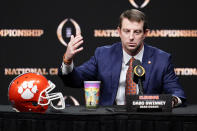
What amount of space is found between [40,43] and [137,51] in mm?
1548

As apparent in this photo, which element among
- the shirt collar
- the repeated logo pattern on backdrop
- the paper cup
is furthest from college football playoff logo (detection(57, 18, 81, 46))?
the paper cup

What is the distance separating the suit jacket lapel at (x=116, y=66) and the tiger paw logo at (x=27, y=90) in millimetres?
802

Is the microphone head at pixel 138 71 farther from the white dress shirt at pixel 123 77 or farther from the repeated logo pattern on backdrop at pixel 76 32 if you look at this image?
the repeated logo pattern on backdrop at pixel 76 32

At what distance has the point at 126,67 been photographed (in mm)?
2777

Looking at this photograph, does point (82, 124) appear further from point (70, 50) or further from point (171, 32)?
point (171, 32)

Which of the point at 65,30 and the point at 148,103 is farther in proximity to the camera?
the point at 65,30

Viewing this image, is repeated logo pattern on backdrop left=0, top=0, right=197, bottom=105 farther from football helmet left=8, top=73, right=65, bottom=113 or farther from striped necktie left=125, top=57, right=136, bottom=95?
football helmet left=8, top=73, right=65, bottom=113

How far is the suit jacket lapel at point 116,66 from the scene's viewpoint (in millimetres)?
2699

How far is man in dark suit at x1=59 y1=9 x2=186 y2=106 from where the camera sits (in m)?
2.66

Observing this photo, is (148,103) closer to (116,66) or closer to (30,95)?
(30,95)

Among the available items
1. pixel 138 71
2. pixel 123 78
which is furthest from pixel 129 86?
pixel 138 71

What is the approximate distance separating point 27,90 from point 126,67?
0.99 metres

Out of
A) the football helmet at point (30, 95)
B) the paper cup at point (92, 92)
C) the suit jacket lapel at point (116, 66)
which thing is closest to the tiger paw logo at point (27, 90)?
the football helmet at point (30, 95)

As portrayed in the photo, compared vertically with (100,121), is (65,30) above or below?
above
